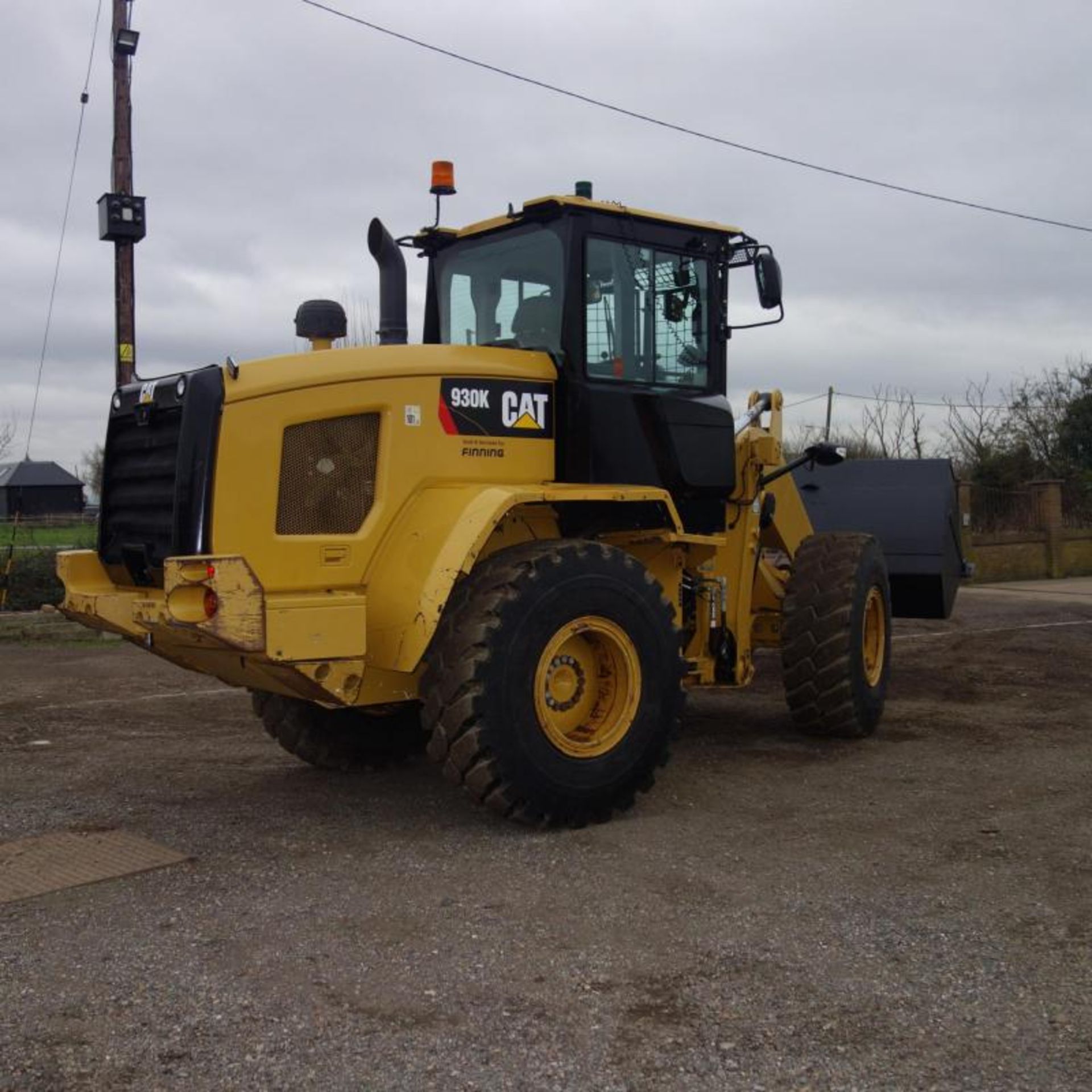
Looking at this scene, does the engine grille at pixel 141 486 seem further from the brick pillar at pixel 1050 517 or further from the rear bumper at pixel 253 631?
the brick pillar at pixel 1050 517

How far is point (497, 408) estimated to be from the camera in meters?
5.80

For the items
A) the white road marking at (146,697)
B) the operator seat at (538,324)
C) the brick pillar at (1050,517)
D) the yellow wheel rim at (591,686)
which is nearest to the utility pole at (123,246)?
the white road marking at (146,697)

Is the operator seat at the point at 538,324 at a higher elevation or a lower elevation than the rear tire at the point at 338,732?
higher

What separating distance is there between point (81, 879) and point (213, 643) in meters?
1.04

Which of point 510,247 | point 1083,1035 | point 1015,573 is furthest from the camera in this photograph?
point 1015,573

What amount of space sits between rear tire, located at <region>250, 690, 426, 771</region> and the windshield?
201cm

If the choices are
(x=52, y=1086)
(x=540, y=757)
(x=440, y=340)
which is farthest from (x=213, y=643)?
(x=440, y=340)

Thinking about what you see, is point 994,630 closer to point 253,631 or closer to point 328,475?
point 328,475

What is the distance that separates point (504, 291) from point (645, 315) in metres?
0.76

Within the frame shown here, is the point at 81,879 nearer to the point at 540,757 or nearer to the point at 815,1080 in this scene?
the point at 540,757

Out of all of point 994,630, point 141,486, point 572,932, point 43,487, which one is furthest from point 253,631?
point 43,487

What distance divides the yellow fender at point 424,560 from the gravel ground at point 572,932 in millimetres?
898

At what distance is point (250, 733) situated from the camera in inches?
321

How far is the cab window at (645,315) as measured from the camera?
247 inches
